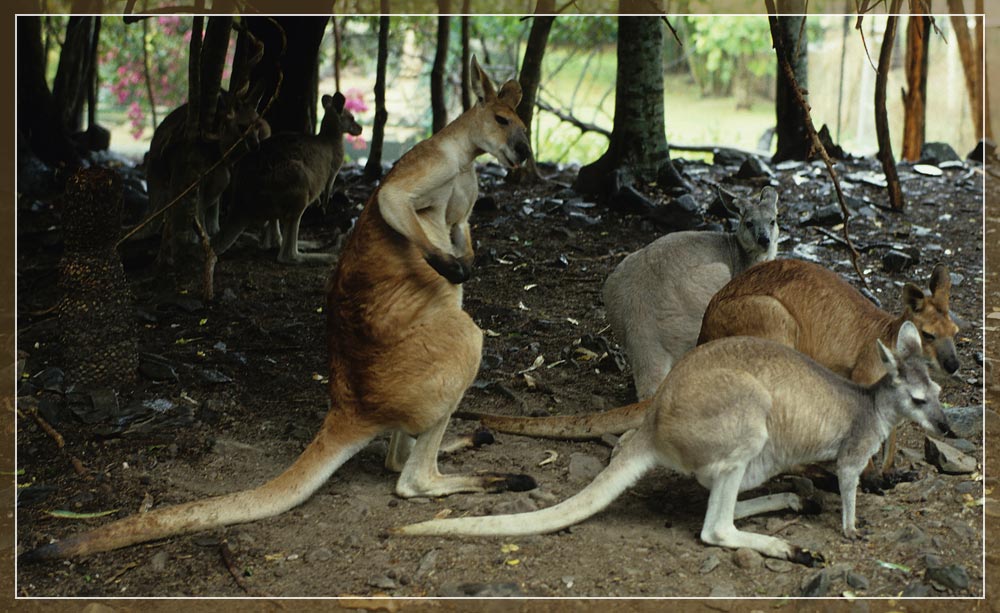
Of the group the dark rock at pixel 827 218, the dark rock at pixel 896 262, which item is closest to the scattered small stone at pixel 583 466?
the dark rock at pixel 896 262

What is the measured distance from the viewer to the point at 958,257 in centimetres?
634

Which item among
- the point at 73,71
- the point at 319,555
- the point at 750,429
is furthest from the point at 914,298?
the point at 73,71

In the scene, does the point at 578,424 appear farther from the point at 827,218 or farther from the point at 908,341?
the point at 827,218

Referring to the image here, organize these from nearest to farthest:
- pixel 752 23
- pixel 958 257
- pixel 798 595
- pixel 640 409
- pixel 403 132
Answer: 1. pixel 798 595
2. pixel 640 409
3. pixel 958 257
4. pixel 752 23
5. pixel 403 132

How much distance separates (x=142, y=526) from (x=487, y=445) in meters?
1.60

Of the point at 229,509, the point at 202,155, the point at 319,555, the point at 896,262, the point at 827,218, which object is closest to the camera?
the point at 319,555

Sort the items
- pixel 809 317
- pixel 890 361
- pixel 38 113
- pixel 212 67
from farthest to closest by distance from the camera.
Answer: pixel 38 113 < pixel 212 67 < pixel 809 317 < pixel 890 361

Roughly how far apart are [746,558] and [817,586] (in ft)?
0.88

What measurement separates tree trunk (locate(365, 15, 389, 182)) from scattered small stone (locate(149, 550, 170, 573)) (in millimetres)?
5476

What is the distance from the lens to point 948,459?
430cm

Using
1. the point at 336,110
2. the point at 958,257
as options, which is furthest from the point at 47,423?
the point at 958,257

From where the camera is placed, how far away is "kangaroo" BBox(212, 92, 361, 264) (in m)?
7.24

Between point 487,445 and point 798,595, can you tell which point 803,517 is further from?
point 487,445

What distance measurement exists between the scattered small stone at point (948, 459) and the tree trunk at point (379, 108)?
5.49 meters
